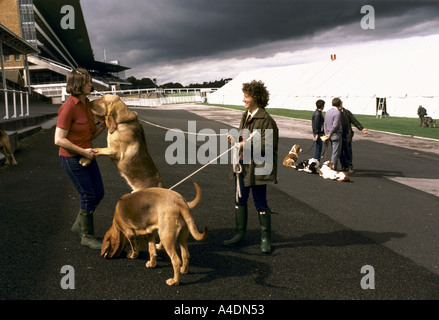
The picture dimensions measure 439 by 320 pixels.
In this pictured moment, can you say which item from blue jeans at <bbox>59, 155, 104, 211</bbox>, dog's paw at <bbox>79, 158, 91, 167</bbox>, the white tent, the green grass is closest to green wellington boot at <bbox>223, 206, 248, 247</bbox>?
blue jeans at <bbox>59, 155, 104, 211</bbox>

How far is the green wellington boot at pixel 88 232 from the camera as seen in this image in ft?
14.1

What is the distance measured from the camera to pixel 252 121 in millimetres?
4621

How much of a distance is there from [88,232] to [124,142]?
4.55 ft

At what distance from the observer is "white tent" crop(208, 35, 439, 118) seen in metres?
32.7

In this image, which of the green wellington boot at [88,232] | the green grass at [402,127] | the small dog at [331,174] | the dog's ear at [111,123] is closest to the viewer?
the dog's ear at [111,123]

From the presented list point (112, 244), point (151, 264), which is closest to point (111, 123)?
point (112, 244)

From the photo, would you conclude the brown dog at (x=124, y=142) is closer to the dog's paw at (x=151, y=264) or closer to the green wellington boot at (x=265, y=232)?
the dog's paw at (x=151, y=264)

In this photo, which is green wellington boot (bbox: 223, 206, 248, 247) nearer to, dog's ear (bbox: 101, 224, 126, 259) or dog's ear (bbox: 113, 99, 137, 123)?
dog's ear (bbox: 101, 224, 126, 259)

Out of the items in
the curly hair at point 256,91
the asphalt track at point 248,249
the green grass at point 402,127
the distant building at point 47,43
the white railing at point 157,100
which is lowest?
the asphalt track at point 248,249

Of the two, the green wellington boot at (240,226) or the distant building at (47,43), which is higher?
the distant building at (47,43)

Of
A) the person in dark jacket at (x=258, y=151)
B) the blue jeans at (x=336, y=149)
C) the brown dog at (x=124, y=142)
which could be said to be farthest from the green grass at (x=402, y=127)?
the brown dog at (x=124, y=142)

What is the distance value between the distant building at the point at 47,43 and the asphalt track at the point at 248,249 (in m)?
20.8

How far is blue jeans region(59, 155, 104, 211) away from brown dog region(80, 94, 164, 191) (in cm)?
15

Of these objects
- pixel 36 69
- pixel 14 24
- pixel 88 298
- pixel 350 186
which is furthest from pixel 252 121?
pixel 36 69
